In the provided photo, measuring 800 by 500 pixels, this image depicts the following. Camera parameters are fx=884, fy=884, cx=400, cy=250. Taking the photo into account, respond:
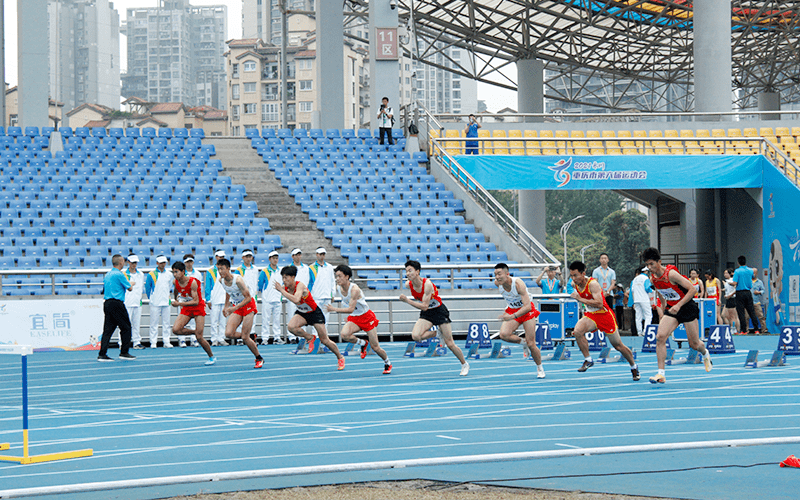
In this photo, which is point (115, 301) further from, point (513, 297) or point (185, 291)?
point (513, 297)

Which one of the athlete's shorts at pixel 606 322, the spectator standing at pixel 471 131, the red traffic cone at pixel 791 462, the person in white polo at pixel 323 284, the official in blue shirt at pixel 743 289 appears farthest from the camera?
the spectator standing at pixel 471 131

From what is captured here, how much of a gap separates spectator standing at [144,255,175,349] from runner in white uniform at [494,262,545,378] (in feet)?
28.1

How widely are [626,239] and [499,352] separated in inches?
3043

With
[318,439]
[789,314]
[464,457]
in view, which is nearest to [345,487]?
[464,457]

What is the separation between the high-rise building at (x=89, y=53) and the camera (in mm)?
114125

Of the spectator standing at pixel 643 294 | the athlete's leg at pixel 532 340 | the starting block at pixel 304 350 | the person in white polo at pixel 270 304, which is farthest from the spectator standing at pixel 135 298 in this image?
the spectator standing at pixel 643 294

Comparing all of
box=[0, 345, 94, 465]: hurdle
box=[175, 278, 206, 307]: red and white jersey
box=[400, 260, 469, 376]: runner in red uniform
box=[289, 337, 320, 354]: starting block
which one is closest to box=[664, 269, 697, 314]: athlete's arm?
box=[400, 260, 469, 376]: runner in red uniform

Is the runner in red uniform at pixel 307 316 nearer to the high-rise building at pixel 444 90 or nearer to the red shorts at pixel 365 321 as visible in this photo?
the red shorts at pixel 365 321

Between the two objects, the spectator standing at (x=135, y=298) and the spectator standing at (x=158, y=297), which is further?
the spectator standing at (x=158, y=297)

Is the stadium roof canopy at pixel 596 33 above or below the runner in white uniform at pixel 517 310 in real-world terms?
above

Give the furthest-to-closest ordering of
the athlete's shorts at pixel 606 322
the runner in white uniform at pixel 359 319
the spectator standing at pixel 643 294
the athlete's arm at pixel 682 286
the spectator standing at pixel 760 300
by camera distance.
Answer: the spectator standing at pixel 760 300 < the spectator standing at pixel 643 294 < the runner in white uniform at pixel 359 319 < the athlete's shorts at pixel 606 322 < the athlete's arm at pixel 682 286

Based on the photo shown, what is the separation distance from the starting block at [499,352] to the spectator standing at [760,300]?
1073 centimetres

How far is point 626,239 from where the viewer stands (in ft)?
301

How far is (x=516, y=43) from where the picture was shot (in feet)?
159
